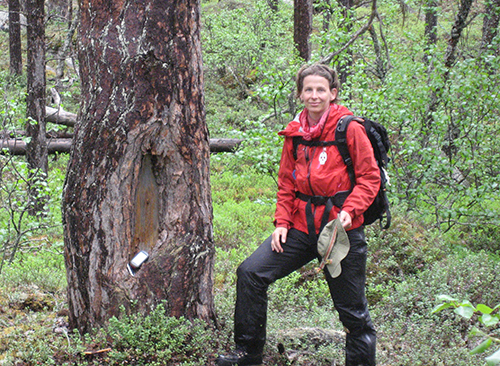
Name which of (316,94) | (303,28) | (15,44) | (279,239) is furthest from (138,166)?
(15,44)

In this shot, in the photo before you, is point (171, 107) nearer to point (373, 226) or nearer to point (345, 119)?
point (345, 119)

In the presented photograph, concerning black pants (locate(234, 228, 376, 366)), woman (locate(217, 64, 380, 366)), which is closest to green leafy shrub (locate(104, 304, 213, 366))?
woman (locate(217, 64, 380, 366))

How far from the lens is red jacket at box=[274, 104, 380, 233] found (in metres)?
3.17

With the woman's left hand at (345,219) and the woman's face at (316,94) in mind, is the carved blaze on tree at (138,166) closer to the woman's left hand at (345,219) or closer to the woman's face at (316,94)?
the woman's face at (316,94)

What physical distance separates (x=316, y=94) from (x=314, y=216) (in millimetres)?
886

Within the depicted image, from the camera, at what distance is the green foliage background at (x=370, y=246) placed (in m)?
3.48

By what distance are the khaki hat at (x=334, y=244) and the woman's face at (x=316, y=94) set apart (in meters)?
0.84

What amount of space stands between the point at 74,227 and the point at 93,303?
1.94ft

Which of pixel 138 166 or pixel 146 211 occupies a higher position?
pixel 138 166

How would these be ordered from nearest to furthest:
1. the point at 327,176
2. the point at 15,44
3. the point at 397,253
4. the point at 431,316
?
the point at 327,176
the point at 431,316
the point at 397,253
the point at 15,44

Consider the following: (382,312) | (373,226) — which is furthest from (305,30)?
(382,312)

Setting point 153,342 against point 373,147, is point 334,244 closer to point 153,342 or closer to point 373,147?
point 373,147

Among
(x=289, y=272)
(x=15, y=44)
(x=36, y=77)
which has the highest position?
(x=15, y=44)

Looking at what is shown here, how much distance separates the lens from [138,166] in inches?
134
